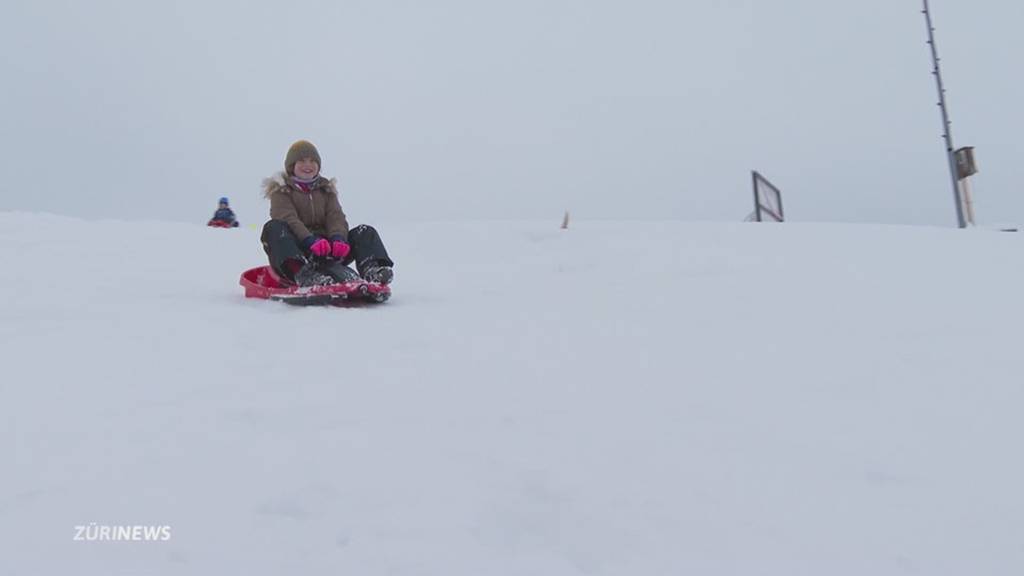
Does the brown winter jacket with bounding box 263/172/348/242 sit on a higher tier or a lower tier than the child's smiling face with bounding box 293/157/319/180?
lower

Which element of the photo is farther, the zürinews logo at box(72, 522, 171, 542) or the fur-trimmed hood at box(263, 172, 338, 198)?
the fur-trimmed hood at box(263, 172, 338, 198)

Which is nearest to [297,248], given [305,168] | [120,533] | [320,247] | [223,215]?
[320,247]

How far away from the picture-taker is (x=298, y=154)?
5.31 meters

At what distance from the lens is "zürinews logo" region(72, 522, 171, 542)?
1524 mm

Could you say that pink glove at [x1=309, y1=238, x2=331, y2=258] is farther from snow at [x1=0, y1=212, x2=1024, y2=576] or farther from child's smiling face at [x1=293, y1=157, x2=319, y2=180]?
child's smiling face at [x1=293, y1=157, x2=319, y2=180]

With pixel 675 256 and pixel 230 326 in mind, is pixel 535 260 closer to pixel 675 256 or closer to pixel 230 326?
pixel 675 256

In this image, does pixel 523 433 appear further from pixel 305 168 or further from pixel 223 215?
pixel 223 215

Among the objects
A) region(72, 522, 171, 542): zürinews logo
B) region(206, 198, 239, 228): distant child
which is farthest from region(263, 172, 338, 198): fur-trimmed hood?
region(206, 198, 239, 228): distant child

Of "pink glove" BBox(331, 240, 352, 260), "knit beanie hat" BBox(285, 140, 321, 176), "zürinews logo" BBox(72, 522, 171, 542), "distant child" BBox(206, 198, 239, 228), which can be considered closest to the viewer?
"zürinews logo" BBox(72, 522, 171, 542)

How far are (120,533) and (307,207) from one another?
13.2 feet

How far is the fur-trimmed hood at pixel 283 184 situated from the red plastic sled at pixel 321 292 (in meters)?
0.64

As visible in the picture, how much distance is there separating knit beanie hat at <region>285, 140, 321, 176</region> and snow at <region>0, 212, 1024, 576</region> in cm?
121

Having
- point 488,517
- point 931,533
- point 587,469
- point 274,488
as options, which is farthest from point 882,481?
point 274,488

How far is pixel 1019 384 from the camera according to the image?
8.58 ft
